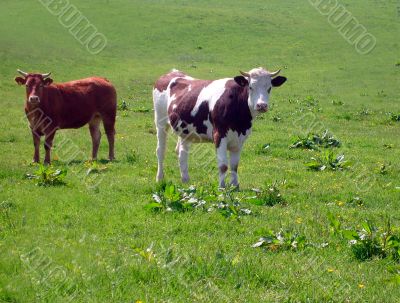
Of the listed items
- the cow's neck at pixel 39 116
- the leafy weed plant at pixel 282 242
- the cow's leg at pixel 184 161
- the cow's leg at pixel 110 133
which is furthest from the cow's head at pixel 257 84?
the cow's neck at pixel 39 116

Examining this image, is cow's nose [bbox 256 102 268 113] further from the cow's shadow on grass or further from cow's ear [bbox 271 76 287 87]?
the cow's shadow on grass

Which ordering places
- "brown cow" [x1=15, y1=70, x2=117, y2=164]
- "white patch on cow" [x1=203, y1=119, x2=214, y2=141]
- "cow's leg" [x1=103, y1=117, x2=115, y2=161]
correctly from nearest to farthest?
"white patch on cow" [x1=203, y1=119, x2=214, y2=141]
"brown cow" [x1=15, y1=70, x2=117, y2=164]
"cow's leg" [x1=103, y1=117, x2=115, y2=161]

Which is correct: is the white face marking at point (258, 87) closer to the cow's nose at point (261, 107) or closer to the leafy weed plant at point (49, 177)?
the cow's nose at point (261, 107)

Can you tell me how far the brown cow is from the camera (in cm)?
1584

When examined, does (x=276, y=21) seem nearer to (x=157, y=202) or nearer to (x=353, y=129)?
(x=353, y=129)

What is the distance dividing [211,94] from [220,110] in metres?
0.58

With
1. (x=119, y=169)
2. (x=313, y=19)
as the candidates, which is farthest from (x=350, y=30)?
(x=119, y=169)

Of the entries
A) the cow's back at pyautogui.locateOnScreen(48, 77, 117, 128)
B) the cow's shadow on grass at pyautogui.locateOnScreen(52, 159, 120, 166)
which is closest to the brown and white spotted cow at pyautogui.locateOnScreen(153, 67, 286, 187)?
the cow's shadow on grass at pyautogui.locateOnScreen(52, 159, 120, 166)

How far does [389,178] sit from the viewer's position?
14.1 m

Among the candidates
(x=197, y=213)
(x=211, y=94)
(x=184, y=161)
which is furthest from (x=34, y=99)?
(x=197, y=213)

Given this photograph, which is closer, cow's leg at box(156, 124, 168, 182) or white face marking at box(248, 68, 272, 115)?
white face marking at box(248, 68, 272, 115)

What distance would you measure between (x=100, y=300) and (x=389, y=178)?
32.4 ft

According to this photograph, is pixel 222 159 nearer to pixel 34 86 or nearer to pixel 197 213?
pixel 197 213

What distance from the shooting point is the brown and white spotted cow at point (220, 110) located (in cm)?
1188
